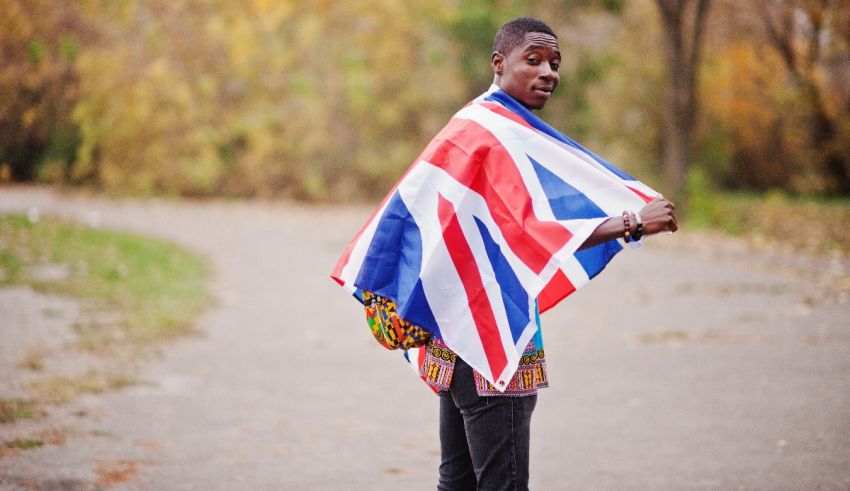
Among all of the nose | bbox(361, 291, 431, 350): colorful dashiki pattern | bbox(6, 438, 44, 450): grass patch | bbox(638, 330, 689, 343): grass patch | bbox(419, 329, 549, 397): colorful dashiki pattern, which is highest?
the nose

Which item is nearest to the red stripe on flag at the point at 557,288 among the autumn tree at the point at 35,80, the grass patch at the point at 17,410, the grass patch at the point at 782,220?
the grass patch at the point at 17,410

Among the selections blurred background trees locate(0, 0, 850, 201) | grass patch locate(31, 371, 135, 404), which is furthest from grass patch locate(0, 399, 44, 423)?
blurred background trees locate(0, 0, 850, 201)

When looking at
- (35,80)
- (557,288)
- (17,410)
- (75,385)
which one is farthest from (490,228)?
(35,80)

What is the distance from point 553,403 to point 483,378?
13.0 ft

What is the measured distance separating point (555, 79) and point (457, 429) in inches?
49.2

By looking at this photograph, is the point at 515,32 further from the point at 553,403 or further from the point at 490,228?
the point at 553,403

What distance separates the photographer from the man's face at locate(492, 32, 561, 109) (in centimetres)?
329

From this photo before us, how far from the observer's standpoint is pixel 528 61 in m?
3.29

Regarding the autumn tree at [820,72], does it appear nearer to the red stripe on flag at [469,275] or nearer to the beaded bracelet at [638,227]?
the beaded bracelet at [638,227]

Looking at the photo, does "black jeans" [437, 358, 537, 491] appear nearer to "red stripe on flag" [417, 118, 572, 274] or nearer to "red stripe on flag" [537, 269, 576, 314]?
"red stripe on flag" [537, 269, 576, 314]

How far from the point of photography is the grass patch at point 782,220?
16438 millimetres

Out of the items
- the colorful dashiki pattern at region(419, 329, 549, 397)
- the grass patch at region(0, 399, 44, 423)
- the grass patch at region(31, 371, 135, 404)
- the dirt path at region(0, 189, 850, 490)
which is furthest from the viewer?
the grass patch at region(31, 371, 135, 404)

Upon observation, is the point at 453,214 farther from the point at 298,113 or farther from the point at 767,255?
the point at 298,113

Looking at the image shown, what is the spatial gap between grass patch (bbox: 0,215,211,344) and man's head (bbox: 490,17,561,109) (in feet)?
21.2
